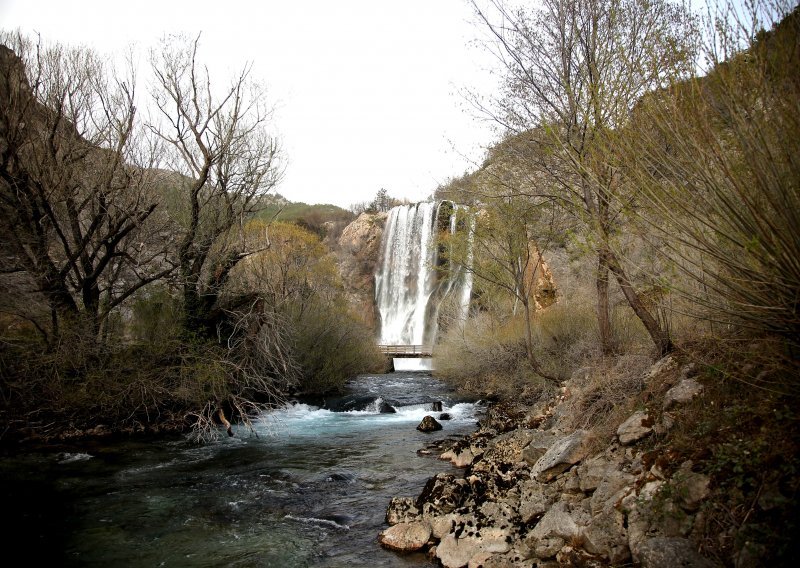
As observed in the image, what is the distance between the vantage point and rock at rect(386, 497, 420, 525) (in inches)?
245

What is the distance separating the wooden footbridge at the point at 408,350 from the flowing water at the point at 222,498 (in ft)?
51.1

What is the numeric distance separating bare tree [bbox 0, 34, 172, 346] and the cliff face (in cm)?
2748

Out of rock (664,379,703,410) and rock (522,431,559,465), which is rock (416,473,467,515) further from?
rock (664,379,703,410)

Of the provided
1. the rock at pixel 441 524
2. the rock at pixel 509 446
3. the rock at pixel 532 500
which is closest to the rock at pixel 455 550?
the rock at pixel 441 524

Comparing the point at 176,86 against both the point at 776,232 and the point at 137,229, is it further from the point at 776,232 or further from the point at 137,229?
the point at 776,232

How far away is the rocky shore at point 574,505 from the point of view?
3.96m

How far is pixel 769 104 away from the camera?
11.4 feet

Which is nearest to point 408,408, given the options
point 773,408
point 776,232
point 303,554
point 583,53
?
point 303,554

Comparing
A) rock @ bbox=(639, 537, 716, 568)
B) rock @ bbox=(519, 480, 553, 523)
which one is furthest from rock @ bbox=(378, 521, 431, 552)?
rock @ bbox=(639, 537, 716, 568)

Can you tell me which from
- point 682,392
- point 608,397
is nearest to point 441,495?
point 608,397

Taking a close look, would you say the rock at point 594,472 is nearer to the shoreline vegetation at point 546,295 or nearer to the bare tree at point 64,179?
the shoreline vegetation at point 546,295

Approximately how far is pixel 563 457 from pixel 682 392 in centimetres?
167

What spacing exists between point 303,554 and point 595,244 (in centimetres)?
466

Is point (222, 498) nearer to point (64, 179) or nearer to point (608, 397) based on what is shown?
point (608, 397)
